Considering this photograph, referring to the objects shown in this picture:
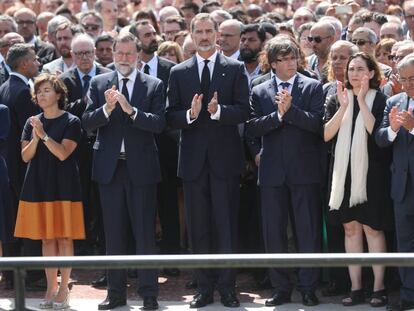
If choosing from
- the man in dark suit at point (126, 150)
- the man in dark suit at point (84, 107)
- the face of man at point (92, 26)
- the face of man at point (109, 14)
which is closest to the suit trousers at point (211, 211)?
the man in dark suit at point (126, 150)

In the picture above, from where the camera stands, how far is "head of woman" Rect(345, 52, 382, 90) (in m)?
8.77

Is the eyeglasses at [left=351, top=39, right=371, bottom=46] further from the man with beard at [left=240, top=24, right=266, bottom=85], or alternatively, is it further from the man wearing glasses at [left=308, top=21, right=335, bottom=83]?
the man with beard at [left=240, top=24, right=266, bottom=85]

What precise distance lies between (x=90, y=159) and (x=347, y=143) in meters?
2.82

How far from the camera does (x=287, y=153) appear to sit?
29.6 ft

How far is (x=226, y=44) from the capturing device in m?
10.9

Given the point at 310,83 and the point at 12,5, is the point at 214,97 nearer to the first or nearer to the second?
the point at 310,83

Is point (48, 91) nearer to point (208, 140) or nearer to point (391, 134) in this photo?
point (208, 140)

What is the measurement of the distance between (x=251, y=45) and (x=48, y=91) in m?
2.66

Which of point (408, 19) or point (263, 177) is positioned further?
point (408, 19)

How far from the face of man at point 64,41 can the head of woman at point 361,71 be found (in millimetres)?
4215

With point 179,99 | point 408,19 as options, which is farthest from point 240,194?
point 408,19

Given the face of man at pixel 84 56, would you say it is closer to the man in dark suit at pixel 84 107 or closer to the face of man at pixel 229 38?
the man in dark suit at pixel 84 107

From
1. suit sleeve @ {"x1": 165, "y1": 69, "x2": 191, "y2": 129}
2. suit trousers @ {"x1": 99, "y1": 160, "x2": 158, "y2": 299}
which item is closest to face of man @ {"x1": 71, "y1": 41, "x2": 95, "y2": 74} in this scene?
suit sleeve @ {"x1": 165, "y1": 69, "x2": 191, "y2": 129}

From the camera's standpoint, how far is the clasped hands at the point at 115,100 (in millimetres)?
8766
